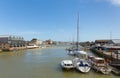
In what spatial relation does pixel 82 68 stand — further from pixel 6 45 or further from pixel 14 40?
pixel 14 40

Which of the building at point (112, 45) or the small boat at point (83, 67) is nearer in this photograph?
the small boat at point (83, 67)

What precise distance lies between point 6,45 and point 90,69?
99.2 m

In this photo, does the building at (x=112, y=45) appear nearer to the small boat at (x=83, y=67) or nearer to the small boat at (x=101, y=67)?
the small boat at (x=101, y=67)

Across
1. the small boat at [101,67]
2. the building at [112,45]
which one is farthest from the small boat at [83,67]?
the building at [112,45]

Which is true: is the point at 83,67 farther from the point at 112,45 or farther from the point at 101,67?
the point at 112,45

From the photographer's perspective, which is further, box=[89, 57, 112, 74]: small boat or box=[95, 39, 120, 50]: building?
box=[95, 39, 120, 50]: building

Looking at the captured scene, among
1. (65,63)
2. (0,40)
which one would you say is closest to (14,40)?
(0,40)

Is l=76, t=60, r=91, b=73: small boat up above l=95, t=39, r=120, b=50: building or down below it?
below

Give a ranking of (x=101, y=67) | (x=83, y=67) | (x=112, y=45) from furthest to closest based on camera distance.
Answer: (x=112, y=45)
(x=101, y=67)
(x=83, y=67)

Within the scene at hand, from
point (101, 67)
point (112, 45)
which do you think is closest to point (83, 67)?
point (101, 67)

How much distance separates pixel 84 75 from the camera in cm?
3089

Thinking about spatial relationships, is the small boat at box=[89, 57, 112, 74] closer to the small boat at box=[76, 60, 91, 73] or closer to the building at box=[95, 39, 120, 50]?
the small boat at box=[76, 60, 91, 73]

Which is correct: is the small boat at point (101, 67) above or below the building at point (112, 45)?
below

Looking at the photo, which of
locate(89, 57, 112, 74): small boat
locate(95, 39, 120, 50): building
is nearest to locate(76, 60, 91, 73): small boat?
locate(89, 57, 112, 74): small boat
